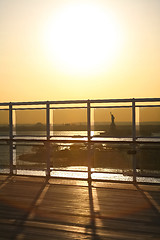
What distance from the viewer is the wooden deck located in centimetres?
390

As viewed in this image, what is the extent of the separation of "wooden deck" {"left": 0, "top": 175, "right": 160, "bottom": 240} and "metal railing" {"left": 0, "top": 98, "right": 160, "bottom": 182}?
3.10ft

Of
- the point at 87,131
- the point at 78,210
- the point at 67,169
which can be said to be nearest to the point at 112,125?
the point at 87,131

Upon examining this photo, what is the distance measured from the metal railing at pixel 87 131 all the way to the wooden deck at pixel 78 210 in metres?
0.94

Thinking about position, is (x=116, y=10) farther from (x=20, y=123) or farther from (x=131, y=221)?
(x=131, y=221)

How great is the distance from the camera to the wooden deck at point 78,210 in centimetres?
390

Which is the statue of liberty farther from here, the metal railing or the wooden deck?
the wooden deck

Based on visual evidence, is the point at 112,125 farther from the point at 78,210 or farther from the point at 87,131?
the point at 78,210

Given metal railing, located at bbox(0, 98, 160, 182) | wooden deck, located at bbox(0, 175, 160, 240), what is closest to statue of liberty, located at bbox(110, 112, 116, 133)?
metal railing, located at bbox(0, 98, 160, 182)

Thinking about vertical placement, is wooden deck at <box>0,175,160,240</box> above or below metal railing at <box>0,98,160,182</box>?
below

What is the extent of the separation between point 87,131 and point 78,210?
293cm

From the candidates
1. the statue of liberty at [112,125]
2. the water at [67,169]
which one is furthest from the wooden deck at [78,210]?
the statue of liberty at [112,125]

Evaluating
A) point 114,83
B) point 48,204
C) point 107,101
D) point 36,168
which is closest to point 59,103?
point 107,101

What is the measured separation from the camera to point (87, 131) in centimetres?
752

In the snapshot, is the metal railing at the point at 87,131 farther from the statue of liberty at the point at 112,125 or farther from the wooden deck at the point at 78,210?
the wooden deck at the point at 78,210
